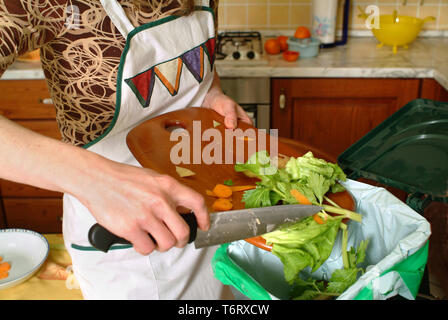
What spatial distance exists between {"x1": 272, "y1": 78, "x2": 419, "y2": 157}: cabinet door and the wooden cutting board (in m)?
0.89

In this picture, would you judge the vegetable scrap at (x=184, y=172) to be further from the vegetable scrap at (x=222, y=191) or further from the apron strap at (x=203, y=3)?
the apron strap at (x=203, y=3)

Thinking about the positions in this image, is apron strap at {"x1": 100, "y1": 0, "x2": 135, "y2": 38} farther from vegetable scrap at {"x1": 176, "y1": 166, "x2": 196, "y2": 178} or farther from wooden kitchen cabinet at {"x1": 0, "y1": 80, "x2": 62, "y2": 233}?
wooden kitchen cabinet at {"x1": 0, "y1": 80, "x2": 62, "y2": 233}

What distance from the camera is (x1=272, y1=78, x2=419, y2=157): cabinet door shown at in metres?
1.94

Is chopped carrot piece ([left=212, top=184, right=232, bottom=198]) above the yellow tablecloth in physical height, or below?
above

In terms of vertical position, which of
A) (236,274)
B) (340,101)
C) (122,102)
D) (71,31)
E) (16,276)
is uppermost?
(71,31)

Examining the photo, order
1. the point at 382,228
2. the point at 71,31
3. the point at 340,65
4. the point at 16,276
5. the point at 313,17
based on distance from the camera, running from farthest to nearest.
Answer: the point at 313,17 → the point at 340,65 → the point at 16,276 → the point at 71,31 → the point at 382,228

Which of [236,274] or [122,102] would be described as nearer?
[236,274]

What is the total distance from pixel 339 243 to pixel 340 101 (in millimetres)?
1263

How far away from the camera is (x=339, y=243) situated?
0.82m

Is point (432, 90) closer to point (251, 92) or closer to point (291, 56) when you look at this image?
point (291, 56)

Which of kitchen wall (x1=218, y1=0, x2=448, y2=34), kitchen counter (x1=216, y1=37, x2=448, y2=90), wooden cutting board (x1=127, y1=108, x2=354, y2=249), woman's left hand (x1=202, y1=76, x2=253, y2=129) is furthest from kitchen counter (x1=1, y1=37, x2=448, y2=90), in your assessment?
wooden cutting board (x1=127, y1=108, x2=354, y2=249)

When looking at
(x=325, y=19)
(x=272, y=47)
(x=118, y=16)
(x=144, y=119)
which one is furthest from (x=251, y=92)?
(x=118, y=16)

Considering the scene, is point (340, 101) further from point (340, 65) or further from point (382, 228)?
point (382, 228)

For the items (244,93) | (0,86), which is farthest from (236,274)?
(0,86)
